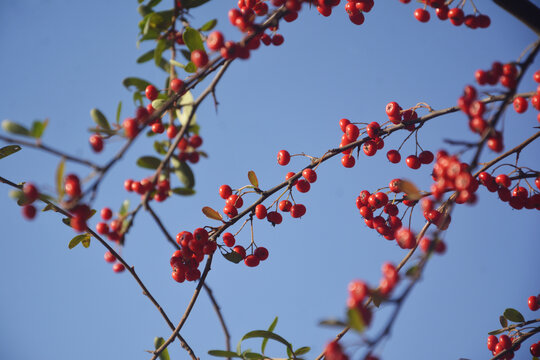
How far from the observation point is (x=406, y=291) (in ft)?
3.84

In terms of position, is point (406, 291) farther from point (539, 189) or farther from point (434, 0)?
point (539, 189)

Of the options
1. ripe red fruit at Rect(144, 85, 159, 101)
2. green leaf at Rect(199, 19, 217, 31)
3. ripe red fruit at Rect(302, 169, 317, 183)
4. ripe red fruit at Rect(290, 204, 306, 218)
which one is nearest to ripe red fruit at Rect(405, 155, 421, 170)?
ripe red fruit at Rect(302, 169, 317, 183)

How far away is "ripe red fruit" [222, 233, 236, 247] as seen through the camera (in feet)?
8.66

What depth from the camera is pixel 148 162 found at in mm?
1942

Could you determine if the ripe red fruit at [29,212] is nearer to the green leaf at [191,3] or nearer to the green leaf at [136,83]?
the green leaf at [136,83]

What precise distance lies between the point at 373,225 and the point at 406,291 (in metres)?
1.53

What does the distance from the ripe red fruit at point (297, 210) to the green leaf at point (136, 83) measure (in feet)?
4.60

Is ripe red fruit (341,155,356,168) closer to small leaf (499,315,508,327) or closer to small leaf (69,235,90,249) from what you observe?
small leaf (499,315,508,327)

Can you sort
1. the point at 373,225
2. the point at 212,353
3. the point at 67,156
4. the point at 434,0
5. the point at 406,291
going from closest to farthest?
1. the point at 406,291
2. the point at 67,156
3. the point at 212,353
4. the point at 434,0
5. the point at 373,225

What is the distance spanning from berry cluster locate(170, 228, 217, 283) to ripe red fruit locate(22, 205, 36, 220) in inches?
30.5

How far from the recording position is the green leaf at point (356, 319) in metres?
1.17

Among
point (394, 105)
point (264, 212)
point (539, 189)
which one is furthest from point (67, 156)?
point (539, 189)

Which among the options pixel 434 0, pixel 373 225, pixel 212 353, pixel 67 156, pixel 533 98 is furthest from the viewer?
pixel 373 225

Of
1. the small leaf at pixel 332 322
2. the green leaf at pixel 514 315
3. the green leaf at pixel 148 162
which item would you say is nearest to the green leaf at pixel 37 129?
the green leaf at pixel 148 162
